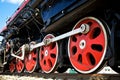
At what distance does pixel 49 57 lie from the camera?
20.9 feet

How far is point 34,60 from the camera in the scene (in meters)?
7.70

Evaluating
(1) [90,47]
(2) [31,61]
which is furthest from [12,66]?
(1) [90,47]

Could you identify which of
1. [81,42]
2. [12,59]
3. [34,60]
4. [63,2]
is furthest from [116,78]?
[12,59]

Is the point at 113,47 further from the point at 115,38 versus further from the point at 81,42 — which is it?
Result: the point at 81,42

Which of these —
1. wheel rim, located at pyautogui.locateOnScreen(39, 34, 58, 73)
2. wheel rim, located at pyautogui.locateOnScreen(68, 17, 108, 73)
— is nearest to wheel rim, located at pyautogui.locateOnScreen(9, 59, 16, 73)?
wheel rim, located at pyautogui.locateOnScreen(39, 34, 58, 73)

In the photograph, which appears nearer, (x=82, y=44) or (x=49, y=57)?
(x=82, y=44)

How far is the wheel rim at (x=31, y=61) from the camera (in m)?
7.62

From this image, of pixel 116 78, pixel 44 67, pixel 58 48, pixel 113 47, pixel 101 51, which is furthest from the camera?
pixel 44 67

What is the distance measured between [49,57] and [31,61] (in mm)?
1625

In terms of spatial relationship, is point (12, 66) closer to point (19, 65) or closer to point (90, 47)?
point (19, 65)

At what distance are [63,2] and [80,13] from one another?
26.2 inches

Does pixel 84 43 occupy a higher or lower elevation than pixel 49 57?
higher

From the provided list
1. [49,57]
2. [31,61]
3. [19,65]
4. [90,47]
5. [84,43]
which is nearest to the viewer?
[90,47]

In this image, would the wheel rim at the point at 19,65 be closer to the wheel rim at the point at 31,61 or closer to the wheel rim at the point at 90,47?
the wheel rim at the point at 31,61
